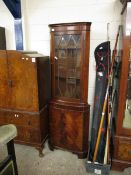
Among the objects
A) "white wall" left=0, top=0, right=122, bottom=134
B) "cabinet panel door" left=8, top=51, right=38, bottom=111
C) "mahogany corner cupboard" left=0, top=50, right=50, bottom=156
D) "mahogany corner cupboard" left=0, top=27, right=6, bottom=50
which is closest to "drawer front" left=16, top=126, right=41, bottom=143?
"mahogany corner cupboard" left=0, top=50, right=50, bottom=156

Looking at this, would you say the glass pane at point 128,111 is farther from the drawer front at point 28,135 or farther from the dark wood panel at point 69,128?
the drawer front at point 28,135

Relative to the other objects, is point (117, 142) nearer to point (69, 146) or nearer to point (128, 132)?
point (128, 132)

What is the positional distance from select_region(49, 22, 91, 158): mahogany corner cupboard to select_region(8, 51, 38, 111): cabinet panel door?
28 cm

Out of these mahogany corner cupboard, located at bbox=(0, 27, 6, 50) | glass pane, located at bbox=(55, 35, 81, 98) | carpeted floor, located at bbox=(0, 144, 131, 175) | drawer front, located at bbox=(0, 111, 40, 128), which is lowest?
carpeted floor, located at bbox=(0, 144, 131, 175)

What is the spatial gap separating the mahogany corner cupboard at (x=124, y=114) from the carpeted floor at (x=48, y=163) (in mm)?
196

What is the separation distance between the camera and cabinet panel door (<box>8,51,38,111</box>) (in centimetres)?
212

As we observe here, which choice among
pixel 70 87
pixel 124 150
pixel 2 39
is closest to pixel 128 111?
pixel 124 150

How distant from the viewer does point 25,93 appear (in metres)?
2.23

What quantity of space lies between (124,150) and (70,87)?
42.6 inches

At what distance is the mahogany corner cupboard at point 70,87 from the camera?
6.73ft

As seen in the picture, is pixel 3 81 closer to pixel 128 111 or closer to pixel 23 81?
pixel 23 81

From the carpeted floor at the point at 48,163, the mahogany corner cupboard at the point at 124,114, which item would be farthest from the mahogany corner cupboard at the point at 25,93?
the mahogany corner cupboard at the point at 124,114

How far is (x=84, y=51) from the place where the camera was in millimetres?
2023

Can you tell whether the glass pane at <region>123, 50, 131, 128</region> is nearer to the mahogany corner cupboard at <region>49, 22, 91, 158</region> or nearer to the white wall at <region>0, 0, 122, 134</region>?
the mahogany corner cupboard at <region>49, 22, 91, 158</region>
